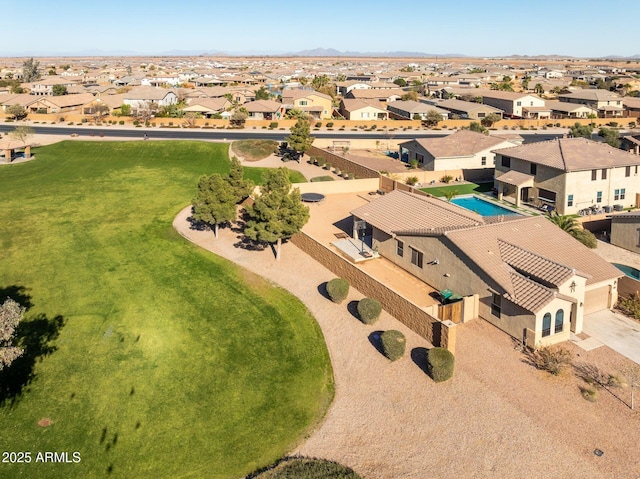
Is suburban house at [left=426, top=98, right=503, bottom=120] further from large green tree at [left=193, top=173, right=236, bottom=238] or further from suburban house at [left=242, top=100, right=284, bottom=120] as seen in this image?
large green tree at [left=193, top=173, right=236, bottom=238]

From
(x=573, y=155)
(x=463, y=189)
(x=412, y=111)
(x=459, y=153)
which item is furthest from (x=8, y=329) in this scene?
(x=412, y=111)

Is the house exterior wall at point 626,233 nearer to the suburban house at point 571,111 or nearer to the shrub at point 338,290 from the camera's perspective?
the shrub at point 338,290

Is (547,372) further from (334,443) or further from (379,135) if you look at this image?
(379,135)

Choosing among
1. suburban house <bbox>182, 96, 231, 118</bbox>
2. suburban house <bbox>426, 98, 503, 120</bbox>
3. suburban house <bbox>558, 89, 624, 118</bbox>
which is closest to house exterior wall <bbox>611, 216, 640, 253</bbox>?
suburban house <bbox>426, 98, 503, 120</bbox>

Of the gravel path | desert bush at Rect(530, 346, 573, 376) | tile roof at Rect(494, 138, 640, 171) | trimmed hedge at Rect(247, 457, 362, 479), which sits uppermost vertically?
tile roof at Rect(494, 138, 640, 171)

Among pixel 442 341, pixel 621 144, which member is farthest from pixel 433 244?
pixel 621 144

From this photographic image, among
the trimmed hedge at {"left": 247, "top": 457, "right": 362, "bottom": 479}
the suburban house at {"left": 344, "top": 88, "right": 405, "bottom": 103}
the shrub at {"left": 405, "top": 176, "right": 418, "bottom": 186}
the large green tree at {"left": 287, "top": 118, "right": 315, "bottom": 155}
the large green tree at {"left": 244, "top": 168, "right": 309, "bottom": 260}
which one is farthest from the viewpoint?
the suburban house at {"left": 344, "top": 88, "right": 405, "bottom": 103}
